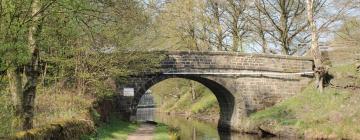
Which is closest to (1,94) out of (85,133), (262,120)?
(85,133)

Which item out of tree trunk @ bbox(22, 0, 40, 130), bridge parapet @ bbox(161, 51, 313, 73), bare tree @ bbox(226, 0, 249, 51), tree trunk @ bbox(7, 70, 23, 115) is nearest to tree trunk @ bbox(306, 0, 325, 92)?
bridge parapet @ bbox(161, 51, 313, 73)

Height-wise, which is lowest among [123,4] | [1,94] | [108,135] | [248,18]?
[108,135]

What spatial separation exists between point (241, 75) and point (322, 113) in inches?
221

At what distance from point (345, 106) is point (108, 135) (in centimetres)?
976

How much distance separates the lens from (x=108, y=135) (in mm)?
14828

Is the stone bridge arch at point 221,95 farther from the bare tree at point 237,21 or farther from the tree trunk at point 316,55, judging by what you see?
the bare tree at point 237,21

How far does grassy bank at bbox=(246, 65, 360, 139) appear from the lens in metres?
17.6

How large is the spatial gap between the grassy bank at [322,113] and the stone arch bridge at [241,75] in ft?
3.02

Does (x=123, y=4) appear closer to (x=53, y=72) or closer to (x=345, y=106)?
(x=53, y=72)

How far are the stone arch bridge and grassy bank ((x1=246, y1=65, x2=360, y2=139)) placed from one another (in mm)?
919

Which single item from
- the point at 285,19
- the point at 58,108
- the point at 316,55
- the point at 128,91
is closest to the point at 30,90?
the point at 58,108

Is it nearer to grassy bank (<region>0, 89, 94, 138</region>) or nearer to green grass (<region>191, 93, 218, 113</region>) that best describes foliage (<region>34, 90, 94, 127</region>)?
grassy bank (<region>0, 89, 94, 138</region>)

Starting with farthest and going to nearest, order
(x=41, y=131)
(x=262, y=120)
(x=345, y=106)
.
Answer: (x=262, y=120) < (x=345, y=106) < (x=41, y=131)

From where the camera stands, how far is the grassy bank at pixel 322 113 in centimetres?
1758
